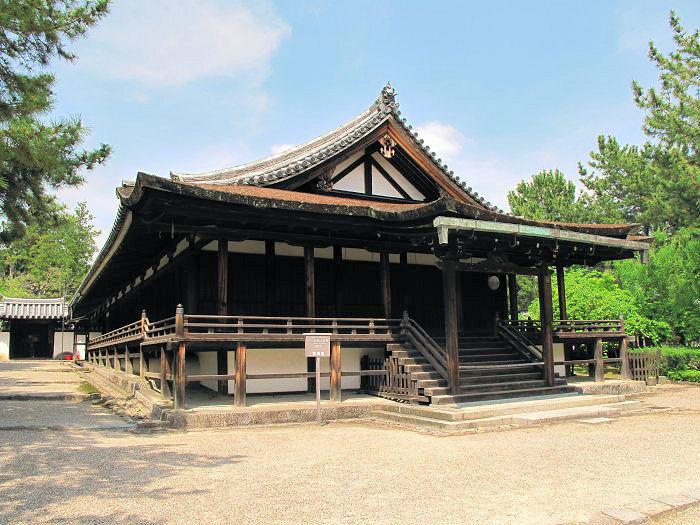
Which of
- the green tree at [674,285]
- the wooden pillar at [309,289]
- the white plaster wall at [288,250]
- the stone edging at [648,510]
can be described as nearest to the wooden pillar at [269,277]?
the white plaster wall at [288,250]

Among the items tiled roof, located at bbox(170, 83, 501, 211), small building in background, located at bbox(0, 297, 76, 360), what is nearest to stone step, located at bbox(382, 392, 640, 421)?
tiled roof, located at bbox(170, 83, 501, 211)

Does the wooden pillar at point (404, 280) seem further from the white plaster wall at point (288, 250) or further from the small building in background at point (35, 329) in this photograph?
the small building in background at point (35, 329)

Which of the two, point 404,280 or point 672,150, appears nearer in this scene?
point 404,280

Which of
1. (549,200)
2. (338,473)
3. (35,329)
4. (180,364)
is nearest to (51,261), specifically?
(35,329)

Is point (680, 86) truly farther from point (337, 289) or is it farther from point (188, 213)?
point (188, 213)

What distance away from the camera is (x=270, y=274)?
51.5 ft

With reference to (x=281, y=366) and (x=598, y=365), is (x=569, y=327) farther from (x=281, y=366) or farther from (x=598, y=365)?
(x=281, y=366)

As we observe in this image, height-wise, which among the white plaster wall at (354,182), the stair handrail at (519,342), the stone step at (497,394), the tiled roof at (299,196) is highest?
the white plaster wall at (354,182)

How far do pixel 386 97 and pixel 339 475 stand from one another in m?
13.3

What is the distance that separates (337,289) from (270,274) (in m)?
2.11

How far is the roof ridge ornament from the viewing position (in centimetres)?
1803

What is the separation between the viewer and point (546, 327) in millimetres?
15844

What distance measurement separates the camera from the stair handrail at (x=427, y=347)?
1401 centimetres

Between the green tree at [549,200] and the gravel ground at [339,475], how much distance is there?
1119 inches
